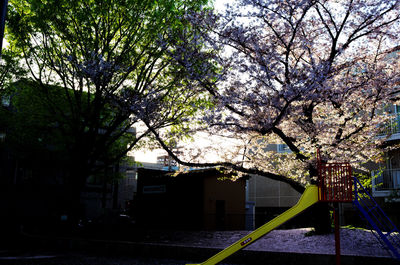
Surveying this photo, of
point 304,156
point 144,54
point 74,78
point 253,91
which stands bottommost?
point 304,156

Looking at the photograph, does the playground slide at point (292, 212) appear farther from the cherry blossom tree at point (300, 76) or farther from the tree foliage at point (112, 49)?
the tree foliage at point (112, 49)

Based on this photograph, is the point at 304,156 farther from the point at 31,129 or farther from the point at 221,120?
the point at 31,129

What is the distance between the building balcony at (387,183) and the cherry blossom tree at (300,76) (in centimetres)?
791

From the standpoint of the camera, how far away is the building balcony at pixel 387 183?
802 inches

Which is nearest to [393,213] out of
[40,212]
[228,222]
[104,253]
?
[228,222]

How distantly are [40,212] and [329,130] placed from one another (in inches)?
969

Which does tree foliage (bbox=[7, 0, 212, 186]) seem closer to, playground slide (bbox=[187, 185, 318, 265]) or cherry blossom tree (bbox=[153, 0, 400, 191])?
cherry blossom tree (bbox=[153, 0, 400, 191])

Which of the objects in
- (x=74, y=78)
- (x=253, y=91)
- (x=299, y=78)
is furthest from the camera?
(x=74, y=78)

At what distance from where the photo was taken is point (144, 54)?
54.1 feet

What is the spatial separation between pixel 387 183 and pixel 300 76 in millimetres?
12891

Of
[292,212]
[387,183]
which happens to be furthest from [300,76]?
[387,183]

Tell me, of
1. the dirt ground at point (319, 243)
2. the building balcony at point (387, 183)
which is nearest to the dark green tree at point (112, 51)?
the dirt ground at point (319, 243)

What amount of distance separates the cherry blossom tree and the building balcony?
7907 mm

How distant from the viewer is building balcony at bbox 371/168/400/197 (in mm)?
20359
